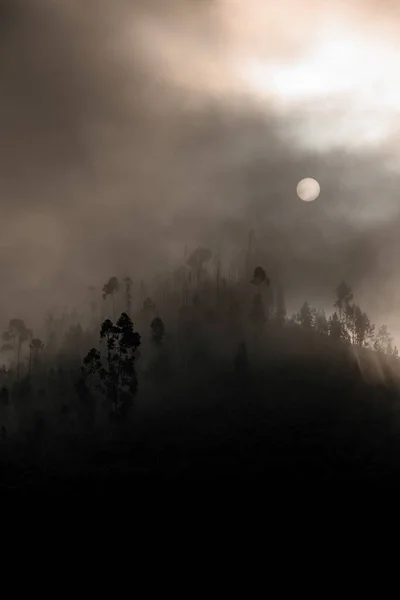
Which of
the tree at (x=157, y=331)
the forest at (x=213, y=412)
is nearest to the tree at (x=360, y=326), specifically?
the forest at (x=213, y=412)

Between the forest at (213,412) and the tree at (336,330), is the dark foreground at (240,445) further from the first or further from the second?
the tree at (336,330)

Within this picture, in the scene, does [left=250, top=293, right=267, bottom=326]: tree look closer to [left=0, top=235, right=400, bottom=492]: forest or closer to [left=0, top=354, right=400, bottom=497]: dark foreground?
[left=0, top=235, right=400, bottom=492]: forest

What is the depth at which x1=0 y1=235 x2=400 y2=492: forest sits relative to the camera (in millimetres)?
87625

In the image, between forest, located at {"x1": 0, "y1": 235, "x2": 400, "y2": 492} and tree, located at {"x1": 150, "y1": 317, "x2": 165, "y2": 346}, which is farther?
tree, located at {"x1": 150, "y1": 317, "x2": 165, "y2": 346}

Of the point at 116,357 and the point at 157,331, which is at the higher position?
the point at 157,331

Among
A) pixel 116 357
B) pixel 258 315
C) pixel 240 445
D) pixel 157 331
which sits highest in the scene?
pixel 258 315

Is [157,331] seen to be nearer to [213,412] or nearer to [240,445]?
[213,412]

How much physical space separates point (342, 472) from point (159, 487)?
31744 mm

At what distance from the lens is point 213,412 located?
A: 125688 mm

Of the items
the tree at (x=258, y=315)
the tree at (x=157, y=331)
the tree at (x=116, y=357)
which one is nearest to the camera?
the tree at (x=116, y=357)

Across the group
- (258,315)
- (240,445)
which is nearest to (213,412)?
(240,445)

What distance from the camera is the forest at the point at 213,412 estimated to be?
87625 mm

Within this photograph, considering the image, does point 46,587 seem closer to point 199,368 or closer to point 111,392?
point 111,392

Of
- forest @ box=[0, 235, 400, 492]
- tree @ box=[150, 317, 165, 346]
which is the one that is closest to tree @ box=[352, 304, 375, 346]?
forest @ box=[0, 235, 400, 492]
